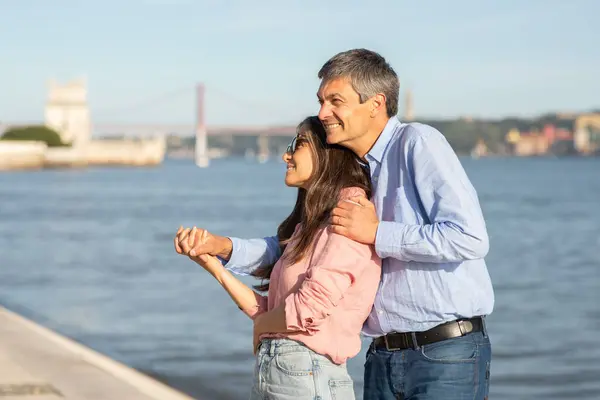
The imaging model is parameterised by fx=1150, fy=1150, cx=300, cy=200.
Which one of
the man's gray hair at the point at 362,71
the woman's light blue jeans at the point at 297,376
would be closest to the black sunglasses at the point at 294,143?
the man's gray hair at the point at 362,71

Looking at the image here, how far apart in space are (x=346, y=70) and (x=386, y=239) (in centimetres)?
36

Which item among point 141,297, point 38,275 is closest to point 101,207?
point 38,275

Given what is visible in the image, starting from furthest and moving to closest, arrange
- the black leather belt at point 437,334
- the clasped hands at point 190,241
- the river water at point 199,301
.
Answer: the river water at point 199,301
the clasped hands at point 190,241
the black leather belt at point 437,334

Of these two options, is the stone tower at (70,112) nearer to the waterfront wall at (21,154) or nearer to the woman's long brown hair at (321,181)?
the waterfront wall at (21,154)

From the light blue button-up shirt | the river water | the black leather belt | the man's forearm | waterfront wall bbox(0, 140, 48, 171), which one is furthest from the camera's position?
waterfront wall bbox(0, 140, 48, 171)

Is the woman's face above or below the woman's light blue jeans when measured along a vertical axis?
above

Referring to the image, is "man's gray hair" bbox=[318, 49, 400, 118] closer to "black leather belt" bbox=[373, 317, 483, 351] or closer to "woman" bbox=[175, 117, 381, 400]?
"woman" bbox=[175, 117, 381, 400]

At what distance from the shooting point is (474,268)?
2.36m

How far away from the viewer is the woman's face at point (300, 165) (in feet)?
7.80

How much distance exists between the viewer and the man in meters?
2.27

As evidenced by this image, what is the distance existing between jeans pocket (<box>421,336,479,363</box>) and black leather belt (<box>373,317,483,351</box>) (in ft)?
0.03

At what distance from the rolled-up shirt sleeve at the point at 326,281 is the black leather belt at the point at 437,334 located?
0.57 feet

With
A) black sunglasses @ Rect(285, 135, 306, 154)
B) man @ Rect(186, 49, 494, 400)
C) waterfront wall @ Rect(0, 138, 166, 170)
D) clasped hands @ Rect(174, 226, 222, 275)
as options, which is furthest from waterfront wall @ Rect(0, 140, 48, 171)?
man @ Rect(186, 49, 494, 400)

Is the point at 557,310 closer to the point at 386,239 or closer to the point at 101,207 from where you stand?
the point at 386,239
